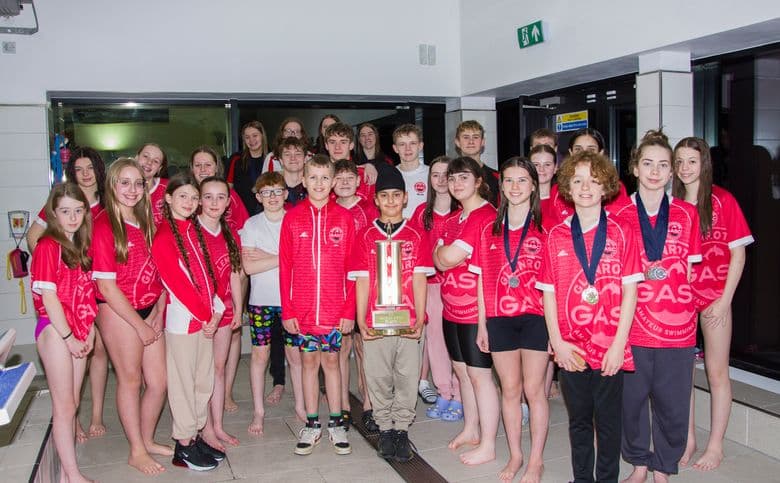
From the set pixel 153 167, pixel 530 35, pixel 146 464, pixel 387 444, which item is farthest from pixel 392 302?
pixel 530 35

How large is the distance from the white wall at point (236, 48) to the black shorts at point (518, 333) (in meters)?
4.22

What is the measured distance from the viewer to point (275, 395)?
4910mm

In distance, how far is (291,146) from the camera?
4680 millimetres

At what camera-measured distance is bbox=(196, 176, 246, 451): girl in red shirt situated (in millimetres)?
3793

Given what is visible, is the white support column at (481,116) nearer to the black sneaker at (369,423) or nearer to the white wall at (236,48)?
the white wall at (236,48)

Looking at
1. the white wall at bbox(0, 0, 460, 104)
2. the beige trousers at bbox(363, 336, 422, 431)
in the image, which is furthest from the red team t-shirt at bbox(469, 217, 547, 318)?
the white wall at bbox(0, 0, 460, 104)

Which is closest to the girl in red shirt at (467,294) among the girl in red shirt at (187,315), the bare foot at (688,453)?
the bare foot at (688,453)

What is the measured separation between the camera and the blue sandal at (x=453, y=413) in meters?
4.38

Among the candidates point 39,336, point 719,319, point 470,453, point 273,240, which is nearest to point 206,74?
point 273,240

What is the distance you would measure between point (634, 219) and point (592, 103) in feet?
10.9

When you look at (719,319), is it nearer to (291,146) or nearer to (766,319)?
(766,319)

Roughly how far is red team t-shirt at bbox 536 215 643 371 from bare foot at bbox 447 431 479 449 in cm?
113

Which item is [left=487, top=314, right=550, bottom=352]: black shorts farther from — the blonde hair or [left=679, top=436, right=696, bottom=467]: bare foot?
the blonde hair

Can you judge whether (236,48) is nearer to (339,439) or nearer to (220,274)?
(220,274)
